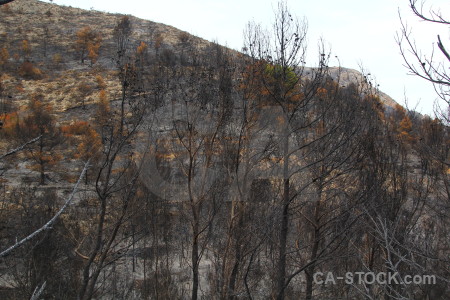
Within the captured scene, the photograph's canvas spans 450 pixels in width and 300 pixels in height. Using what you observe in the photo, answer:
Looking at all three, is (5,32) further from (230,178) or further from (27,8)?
(230,178)

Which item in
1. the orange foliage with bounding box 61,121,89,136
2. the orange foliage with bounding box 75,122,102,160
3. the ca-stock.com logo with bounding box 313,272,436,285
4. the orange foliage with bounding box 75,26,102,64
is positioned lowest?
the ca-stock.com logo with bounding box 313,272,436,285

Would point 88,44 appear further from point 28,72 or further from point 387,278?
point 387,278

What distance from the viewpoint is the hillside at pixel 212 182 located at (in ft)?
24.7

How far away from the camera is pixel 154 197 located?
59.6 ft

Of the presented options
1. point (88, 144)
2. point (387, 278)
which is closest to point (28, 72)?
point (88, 144)

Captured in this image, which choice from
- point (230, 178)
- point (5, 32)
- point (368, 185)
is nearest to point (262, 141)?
point (230, 178)

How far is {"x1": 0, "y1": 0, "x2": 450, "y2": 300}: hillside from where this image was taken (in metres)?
7.53

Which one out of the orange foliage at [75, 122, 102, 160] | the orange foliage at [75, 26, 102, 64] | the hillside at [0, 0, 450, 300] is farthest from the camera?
the orange foliage at [75, 26, 102, 64]

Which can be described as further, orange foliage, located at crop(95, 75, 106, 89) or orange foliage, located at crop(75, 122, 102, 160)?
orange foliage, located at crop(95, 75, 106, 89)

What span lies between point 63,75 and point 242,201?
40.7 meters

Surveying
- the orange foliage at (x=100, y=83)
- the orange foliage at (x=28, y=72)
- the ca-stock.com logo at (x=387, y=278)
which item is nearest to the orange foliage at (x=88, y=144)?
the orange foliage at (x=100, y=83)

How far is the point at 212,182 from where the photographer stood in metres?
13.1

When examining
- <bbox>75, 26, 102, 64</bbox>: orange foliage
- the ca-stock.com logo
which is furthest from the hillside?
<bbox>75, 26, 102, 64</bbox>: orange foliage

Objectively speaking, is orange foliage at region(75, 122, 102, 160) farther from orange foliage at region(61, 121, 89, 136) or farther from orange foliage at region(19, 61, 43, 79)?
orange foliage at region(19, 61, 43, 79)
